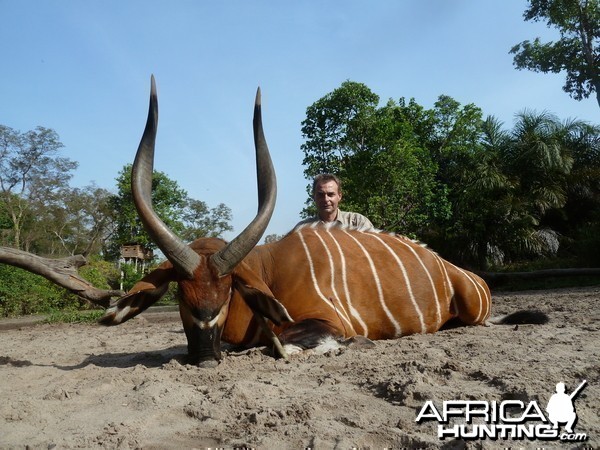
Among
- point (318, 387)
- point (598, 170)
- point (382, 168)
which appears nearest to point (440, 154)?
point (598, 170)

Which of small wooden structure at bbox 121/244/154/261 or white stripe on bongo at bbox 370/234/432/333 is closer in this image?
white stripe on bongo at bbox 370/234/432/333

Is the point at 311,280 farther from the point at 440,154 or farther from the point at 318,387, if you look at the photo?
the point at 440,154

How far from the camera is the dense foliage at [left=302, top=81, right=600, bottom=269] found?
13.8 metres

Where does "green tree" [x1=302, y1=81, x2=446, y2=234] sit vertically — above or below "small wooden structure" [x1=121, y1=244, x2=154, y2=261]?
above

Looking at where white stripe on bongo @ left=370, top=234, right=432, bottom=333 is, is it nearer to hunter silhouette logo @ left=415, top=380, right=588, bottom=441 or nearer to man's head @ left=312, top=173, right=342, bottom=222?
man's head @ left=312, top=173, right=342, bottom=222

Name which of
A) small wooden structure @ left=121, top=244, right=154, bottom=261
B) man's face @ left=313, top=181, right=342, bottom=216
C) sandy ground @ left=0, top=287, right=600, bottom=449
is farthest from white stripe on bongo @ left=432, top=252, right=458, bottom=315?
small wooden structure @ left=121, top=244, right=154, bottom=261

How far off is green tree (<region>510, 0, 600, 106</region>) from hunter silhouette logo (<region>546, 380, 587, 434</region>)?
20943mm

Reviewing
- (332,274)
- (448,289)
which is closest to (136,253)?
(448,289)

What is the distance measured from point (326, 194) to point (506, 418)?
3.99 meters

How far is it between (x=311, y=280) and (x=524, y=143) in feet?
51.4

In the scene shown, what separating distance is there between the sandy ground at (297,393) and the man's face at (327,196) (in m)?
2.24

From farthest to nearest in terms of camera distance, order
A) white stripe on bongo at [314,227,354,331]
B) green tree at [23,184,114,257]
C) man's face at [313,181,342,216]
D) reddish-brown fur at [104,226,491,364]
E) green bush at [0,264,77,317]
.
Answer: green tree at [23,184,114,257] → green bush at [0,264,77,317] → man's face at [313,181,342,216] → white stripe on bongo at [314,227,354,331] → reddish-brown fur at [104,226,491,364]

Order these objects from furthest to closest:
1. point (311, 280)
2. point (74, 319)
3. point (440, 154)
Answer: point (440, 154) < point (74, 319) < point (311, 280)

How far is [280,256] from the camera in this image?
14.2 ft
